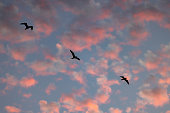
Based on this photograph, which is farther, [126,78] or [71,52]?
[126,78]

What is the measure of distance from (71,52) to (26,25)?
13.2m

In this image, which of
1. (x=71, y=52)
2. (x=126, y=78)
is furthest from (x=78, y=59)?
(x=126, y=78)

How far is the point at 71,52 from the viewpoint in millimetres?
60156

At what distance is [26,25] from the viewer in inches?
2462

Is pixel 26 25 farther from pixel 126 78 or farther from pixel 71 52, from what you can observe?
pixel 126 78

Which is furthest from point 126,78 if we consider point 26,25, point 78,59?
point 26,25

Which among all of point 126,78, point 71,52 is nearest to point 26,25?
point 71,52

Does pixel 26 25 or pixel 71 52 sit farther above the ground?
pixel 26 25

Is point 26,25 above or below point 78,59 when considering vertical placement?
above

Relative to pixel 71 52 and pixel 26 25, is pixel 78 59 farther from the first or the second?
pixel 26 25

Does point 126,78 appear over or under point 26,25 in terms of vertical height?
under

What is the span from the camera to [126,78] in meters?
64.9

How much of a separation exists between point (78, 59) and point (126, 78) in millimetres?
13466

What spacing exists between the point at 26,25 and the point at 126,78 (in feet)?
92.9
